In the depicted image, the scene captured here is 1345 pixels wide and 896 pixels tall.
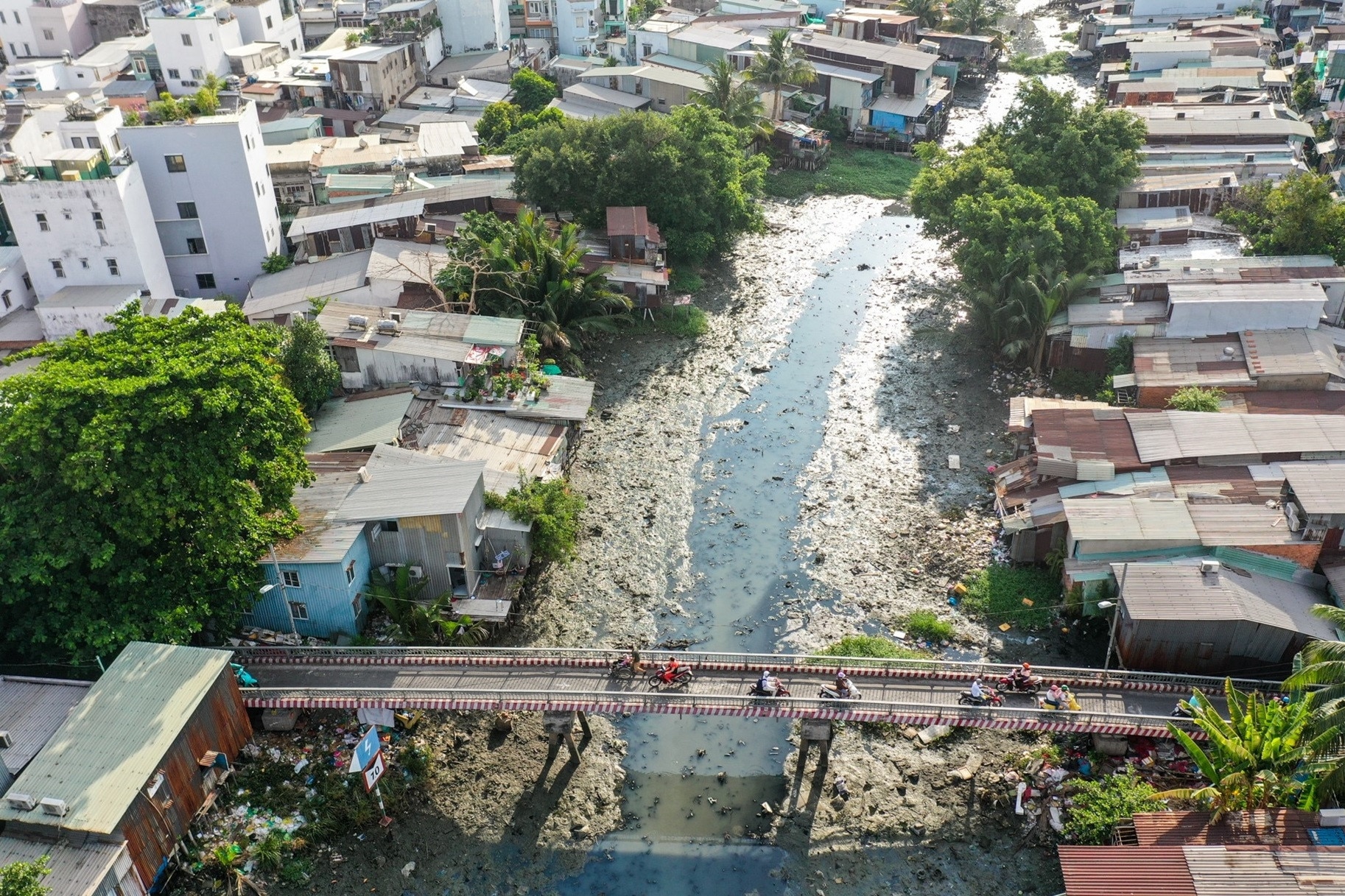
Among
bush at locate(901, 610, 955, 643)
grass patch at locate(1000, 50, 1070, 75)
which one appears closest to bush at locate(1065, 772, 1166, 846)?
bush at locate(901, 610, 955, 643)

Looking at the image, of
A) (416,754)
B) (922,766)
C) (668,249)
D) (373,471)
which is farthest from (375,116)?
(922,766)

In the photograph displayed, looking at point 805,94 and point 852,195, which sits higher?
point 805,94

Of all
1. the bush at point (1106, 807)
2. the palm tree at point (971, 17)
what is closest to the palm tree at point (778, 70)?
the palm tree at point (971, 17)

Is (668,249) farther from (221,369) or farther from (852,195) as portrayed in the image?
(221,369)

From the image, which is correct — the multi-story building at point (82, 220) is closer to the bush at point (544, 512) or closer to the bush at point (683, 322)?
the bush at point (544, 512)

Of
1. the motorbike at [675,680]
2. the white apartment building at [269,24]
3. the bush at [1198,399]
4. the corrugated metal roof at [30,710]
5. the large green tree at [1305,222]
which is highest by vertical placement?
the white apartment building at [269,24]

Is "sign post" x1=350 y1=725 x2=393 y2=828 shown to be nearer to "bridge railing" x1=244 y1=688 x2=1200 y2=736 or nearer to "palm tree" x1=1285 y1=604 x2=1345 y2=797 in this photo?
"bridge railing" x1=244 y1=688 x2=1200 y2=736

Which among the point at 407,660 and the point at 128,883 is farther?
the point at 407,660
